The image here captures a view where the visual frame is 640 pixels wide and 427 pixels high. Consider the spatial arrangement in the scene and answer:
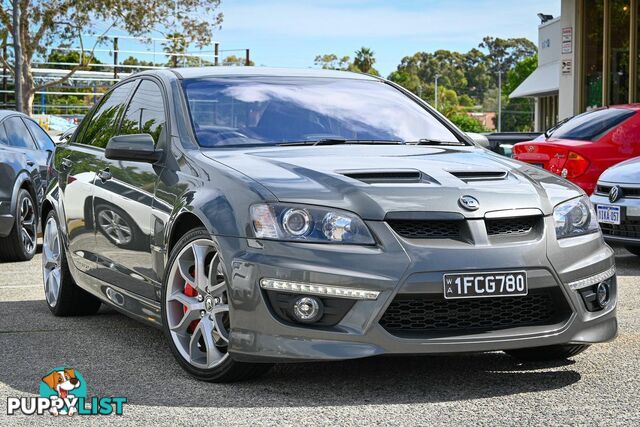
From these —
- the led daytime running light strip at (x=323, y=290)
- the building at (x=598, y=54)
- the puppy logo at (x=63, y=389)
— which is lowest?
the puppy logo at (x=63, y=389)

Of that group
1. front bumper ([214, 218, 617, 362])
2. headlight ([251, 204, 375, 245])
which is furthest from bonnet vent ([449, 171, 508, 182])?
headlight ([251, 204, 375, 245])

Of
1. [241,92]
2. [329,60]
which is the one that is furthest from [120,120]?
[329,60]

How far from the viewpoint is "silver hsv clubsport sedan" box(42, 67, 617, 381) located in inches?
185

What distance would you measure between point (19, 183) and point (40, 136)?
1293mm

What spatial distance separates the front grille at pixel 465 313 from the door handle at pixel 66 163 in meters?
3.18

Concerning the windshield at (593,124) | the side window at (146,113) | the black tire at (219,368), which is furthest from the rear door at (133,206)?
the windshield at (593,124)

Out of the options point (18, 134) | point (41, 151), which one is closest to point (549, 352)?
point (18, 134)

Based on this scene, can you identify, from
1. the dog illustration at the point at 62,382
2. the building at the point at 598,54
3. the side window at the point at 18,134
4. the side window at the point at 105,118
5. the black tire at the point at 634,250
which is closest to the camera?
the dog illustration at the point at 62,382

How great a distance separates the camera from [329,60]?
109812mm

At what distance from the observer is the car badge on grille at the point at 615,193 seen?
10016 millimetres

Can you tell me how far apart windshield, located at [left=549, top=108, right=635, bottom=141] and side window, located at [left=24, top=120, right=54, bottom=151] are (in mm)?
5624

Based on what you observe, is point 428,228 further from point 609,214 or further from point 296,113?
point 609,214

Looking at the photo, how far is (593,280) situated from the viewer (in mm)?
5156

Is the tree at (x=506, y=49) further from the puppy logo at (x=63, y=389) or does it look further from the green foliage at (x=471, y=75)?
the puppy logo at (x=63, y=389)
